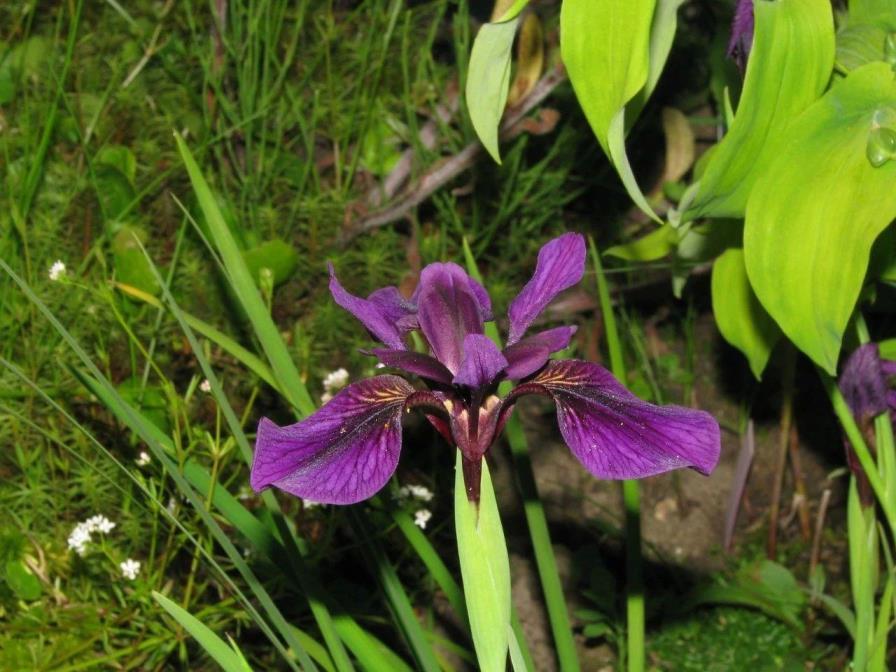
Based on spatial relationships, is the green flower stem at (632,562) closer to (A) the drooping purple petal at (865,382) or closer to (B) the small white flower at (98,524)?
(A) the drooping purple petal at (865,382)

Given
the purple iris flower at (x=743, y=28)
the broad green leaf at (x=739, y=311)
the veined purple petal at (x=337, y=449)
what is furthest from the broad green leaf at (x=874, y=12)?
the veined purple petal at (x=337, y=449)

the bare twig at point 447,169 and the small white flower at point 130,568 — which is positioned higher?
the bare twig at point 447,169

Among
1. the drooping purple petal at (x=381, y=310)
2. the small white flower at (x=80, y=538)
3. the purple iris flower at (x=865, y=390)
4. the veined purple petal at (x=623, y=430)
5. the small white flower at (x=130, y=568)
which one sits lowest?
the small white flower at (x=130, y=568)

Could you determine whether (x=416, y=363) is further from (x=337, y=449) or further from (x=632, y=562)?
(x=632, y=562)

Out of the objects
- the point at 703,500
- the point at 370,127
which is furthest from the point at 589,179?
the point at 703,500

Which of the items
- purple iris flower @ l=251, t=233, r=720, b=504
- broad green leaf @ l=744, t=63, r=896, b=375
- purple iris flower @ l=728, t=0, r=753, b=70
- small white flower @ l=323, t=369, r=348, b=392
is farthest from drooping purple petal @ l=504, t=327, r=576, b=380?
small white flower @ l=323, t=369, r=348, b=392

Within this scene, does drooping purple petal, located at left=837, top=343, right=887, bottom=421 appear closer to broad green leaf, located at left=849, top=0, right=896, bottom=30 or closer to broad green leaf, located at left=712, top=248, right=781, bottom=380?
broad green leaf, located at left=712, top=248, right=781, bottom=380

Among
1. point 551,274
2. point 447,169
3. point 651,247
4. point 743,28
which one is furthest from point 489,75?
point 447,169
